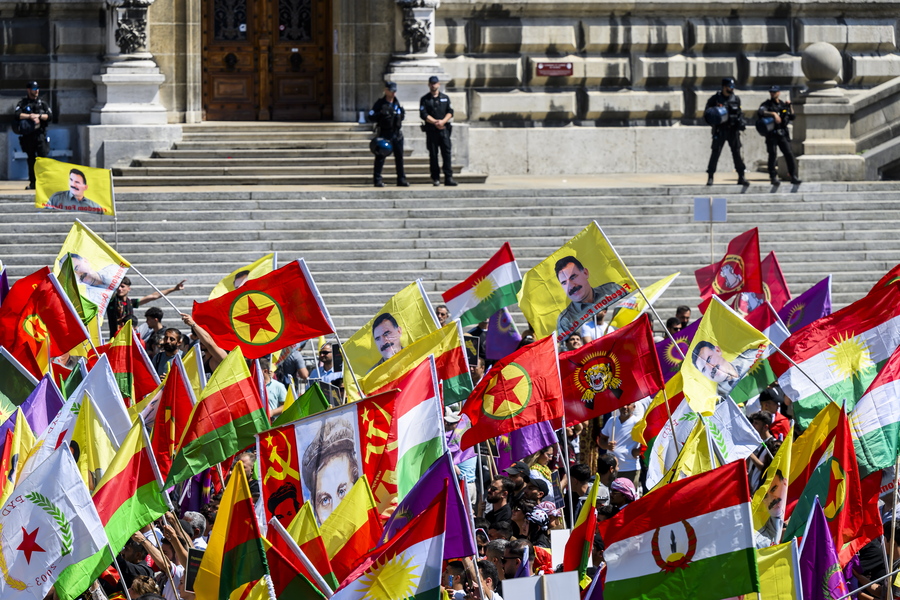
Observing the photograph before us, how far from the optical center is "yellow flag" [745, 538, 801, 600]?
641cm

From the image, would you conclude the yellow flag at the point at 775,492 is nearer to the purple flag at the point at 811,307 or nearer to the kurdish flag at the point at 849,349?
the kurdish flag at the point at 849,349

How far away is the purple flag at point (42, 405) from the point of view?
9.36m

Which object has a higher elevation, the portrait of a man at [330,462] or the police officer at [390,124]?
the police officer at [390,124]

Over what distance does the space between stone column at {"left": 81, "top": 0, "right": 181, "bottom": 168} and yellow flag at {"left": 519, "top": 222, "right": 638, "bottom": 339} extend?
11.5m

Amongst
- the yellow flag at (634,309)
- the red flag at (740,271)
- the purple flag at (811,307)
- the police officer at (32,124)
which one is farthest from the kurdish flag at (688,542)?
the police officer at (32,124)

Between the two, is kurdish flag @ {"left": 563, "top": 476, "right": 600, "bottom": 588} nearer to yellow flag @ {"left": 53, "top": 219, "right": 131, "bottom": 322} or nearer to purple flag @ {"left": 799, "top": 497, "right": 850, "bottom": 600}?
purple flag @ {"left": 799, "top": 497, "right": 850, "bottom": 600}

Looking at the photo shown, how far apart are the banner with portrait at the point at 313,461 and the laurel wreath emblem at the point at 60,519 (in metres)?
1.36

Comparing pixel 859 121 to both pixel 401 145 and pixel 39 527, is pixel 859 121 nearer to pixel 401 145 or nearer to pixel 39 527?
pixel 401 145

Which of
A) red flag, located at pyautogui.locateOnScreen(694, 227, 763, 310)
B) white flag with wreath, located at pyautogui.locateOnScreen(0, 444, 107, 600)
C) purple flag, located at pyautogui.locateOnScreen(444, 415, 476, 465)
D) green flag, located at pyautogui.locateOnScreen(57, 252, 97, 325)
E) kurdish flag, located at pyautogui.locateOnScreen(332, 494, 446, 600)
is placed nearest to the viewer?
kurdish flag, located at pyautogui.locateOnScreen(332, 494, 446, 600)

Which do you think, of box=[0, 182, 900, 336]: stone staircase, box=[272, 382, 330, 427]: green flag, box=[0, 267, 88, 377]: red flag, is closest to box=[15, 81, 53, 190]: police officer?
box=[0, 182, 900, 336]: stone staircase

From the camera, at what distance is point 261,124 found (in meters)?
23.7

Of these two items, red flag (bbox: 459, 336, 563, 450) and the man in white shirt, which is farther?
the man in white shirt

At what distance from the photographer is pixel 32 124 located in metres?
21.0

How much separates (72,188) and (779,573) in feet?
39.2
